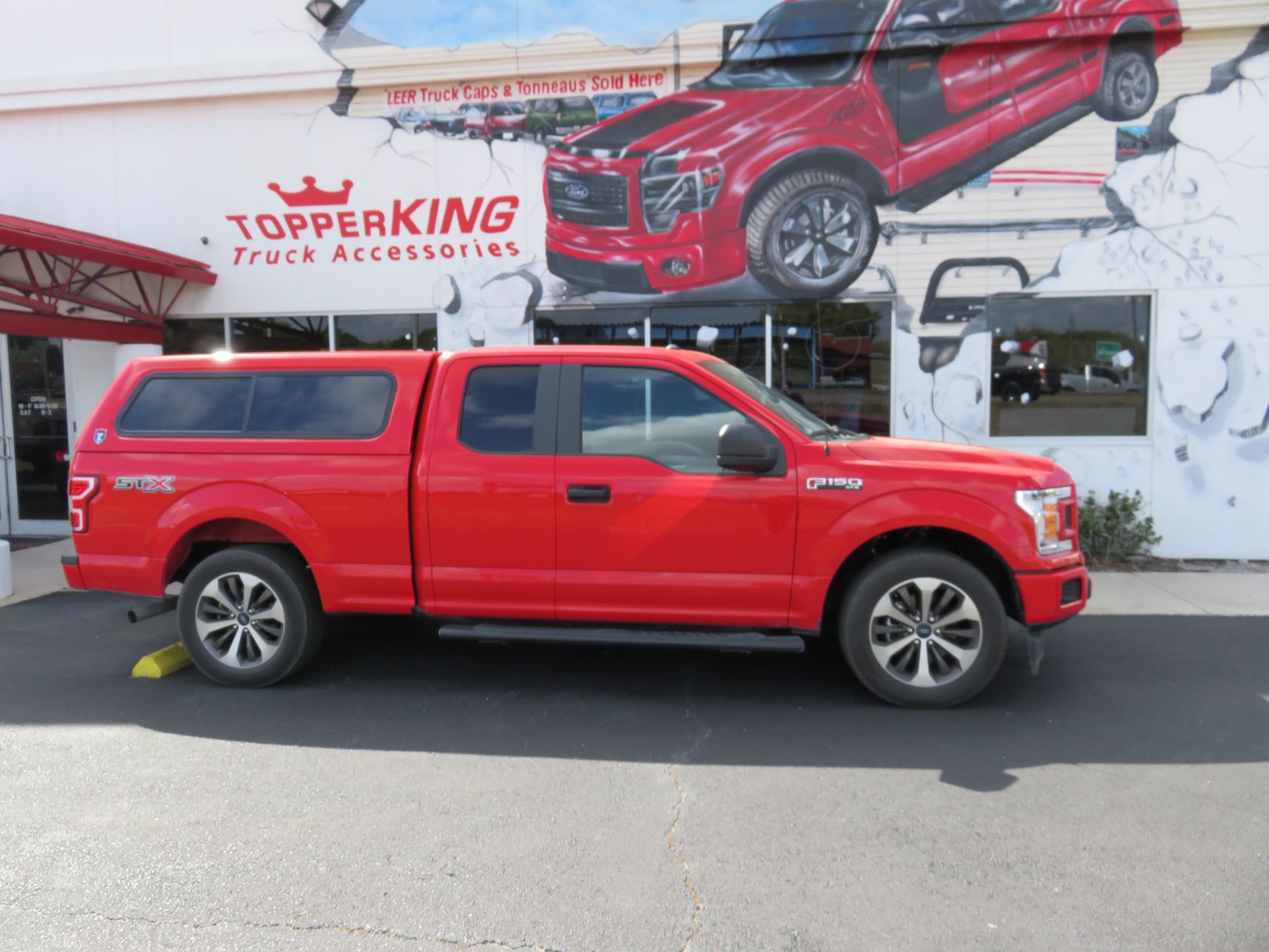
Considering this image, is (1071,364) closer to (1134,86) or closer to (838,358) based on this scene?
(838,358)

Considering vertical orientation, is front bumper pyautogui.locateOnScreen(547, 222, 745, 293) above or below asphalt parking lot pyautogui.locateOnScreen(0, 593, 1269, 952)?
above

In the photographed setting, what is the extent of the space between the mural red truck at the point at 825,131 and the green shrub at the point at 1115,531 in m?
3.43

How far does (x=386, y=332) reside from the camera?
1016 cm

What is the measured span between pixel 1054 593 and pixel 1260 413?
5924 mm

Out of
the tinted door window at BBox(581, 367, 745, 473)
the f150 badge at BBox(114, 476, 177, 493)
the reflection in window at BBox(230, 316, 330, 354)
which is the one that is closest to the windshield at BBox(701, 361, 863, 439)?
the tinted door window at BBox(581, 367, 745, 473)

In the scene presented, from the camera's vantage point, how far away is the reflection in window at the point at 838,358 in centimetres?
930

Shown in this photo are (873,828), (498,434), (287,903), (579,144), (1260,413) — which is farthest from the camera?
(579,144)

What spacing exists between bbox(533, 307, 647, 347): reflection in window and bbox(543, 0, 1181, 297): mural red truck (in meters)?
0.31

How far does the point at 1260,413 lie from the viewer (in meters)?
8.80

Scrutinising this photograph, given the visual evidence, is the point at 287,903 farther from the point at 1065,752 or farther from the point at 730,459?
the point at 1065,752

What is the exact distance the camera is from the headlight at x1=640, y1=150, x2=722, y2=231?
948cm

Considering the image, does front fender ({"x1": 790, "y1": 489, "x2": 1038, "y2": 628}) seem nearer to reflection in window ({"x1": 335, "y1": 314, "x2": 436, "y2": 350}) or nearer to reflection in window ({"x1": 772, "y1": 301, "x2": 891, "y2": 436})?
reflection in window ({"x1": 772, "y1": 301, "x2": 891, "y2": 436})

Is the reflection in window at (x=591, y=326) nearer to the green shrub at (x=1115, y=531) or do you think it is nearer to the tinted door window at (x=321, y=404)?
the tinted door window at (x=321, y=404)

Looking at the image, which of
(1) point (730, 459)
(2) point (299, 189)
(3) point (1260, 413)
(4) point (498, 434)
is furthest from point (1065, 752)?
(2) point (299, 189)
